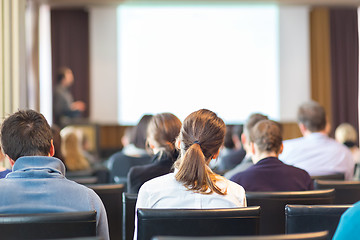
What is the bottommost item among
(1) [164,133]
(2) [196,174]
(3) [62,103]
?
(2) [196,174]

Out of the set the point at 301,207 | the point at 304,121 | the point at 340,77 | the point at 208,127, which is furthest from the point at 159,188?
the point at 340,77

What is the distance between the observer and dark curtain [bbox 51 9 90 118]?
991 cm

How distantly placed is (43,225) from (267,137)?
151 cm

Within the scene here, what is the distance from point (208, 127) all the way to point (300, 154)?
73.0 inches

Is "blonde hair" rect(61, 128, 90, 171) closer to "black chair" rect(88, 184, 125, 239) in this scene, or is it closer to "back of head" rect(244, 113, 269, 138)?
"back of head" rect(244, 113, 269, 138)

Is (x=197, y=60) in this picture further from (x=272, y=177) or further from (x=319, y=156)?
(x=272, y=177)

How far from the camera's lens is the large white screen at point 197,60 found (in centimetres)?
990

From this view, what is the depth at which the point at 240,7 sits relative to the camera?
9.93 meters

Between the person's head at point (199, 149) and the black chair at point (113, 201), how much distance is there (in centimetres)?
59

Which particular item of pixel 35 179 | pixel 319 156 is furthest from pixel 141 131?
pixel 35 179

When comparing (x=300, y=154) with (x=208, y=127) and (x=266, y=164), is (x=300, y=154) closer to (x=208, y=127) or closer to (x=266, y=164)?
(x=266, y=164)

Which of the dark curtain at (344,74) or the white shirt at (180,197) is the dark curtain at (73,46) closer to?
the dark curtain at (344,74)

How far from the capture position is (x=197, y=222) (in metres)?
1.61

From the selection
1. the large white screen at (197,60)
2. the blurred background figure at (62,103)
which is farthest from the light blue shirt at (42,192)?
the large white screen at (197,60)
